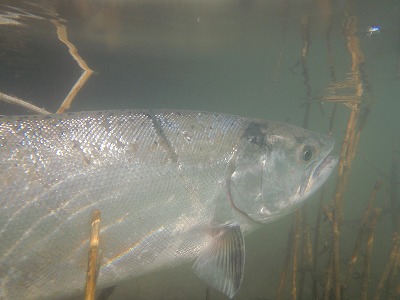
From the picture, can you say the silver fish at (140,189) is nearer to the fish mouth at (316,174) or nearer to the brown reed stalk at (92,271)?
the fish mouth at (316,174)

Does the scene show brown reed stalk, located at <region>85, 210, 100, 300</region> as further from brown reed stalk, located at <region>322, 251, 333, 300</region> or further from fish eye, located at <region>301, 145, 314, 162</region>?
brown reed stalk, located at <region>322, 251, 333, 300</region>

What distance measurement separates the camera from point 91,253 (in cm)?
182

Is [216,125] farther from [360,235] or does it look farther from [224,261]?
[360,235]

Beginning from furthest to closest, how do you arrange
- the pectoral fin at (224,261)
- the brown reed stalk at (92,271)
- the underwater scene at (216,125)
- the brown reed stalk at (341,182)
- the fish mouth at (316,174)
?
the brown reed stalk at (341,182) < the fish mouth at (316,174) < the pectoral fin at (224,261) < the underwater scene at (216,125) < the brown reed stalk at (92,271)

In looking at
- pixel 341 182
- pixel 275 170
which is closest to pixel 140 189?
pixel 275 170

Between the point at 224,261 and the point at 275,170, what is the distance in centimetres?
106

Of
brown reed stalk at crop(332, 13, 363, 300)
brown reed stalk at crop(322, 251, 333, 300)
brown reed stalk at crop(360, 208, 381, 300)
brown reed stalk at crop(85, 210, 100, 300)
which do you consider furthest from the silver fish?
brown reed stalk at crop(322, 251, 333, 300)

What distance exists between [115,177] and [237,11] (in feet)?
27.4

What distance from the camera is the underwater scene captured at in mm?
2465

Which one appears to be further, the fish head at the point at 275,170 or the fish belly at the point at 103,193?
the fish head at the point at 275,170

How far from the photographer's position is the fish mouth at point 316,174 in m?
3.01

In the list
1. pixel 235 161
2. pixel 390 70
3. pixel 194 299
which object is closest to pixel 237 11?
pixel 235 161

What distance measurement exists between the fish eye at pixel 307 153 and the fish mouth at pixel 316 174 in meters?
0.09

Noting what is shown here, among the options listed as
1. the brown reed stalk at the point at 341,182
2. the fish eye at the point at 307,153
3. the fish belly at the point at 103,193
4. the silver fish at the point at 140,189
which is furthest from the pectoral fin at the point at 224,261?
the brown reed stalk at the point at 341,182
